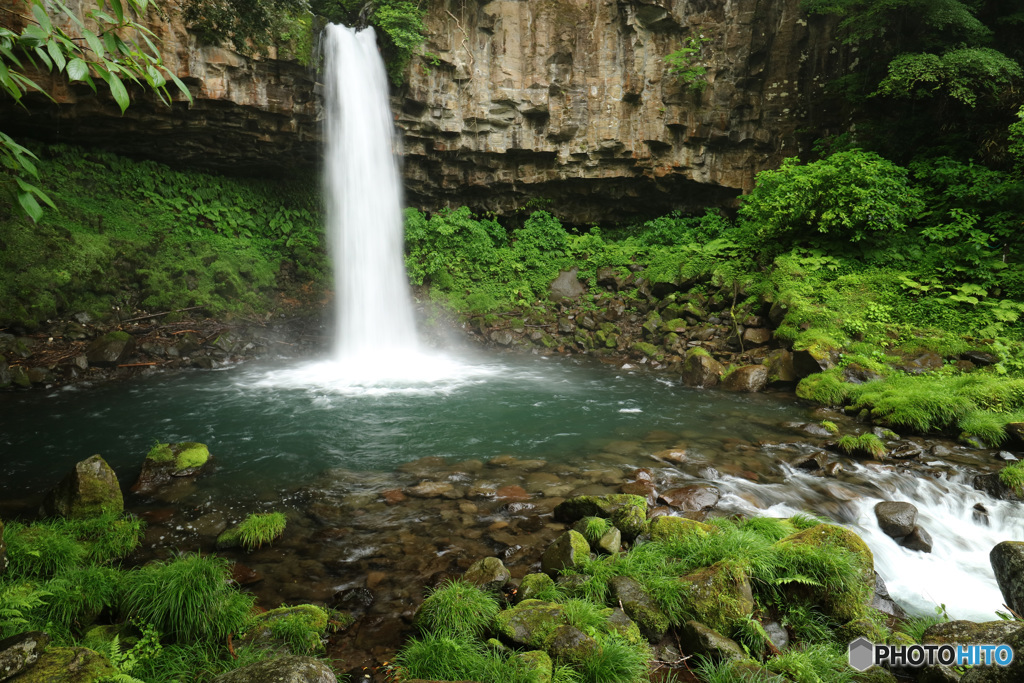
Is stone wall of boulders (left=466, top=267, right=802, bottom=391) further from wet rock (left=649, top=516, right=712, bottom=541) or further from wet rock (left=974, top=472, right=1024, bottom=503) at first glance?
wet rock (left=649, top=516, right=712, bottom=541)

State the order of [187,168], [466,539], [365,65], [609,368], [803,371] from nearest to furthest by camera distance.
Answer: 1. [466,539]
2. [803,371]
3. [609,368]
4. [365,65]
5. [187,168]

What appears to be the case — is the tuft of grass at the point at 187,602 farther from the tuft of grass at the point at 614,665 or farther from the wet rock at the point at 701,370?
the wet rock at the point at 701,370

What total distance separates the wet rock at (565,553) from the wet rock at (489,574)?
14.3 inches

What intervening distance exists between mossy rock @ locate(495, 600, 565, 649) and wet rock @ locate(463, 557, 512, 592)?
20.8 inches

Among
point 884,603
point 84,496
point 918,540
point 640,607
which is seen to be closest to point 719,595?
point 640,607

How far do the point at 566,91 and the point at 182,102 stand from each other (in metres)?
11.4

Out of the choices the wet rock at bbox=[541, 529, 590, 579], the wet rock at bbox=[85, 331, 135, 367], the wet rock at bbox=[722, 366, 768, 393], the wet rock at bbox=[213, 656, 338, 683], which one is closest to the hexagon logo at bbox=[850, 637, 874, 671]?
the wet rock at bbox=[541, 529, 590, 579]

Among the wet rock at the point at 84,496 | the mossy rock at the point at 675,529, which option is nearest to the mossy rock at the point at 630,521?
the mossy rock at the point at 675,529

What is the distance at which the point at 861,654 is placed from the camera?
3334 mm

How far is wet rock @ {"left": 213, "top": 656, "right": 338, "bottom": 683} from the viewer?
2590 millimetres

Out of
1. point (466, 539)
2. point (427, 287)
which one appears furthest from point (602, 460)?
point (427, 287)

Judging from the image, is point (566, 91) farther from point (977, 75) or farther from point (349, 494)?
point (349, 494)

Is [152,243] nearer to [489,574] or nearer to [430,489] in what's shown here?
[430,489]

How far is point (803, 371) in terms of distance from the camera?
10.4 meters
